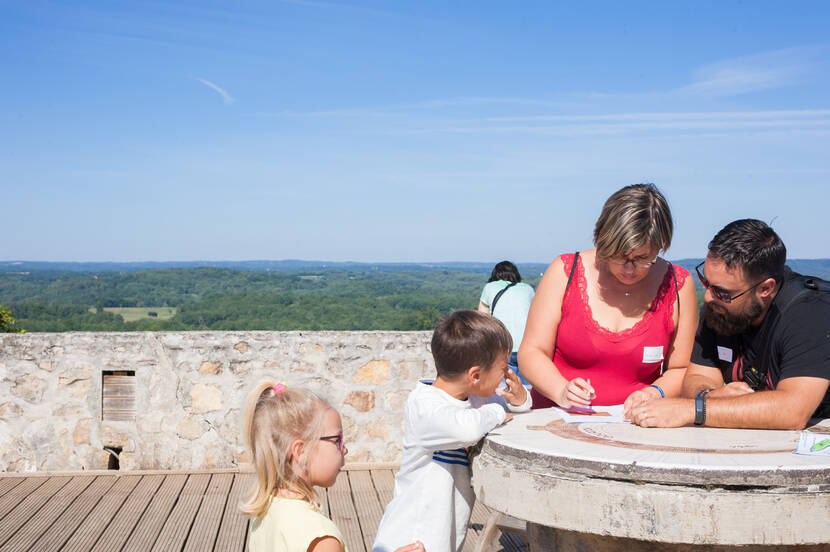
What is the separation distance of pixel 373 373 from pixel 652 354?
10.3ft

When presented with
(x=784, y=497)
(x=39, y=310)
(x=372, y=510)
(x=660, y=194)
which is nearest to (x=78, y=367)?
(x=372, y=510)

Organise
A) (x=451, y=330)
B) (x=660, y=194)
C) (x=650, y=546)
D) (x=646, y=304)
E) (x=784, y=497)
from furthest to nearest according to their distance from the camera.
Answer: (x=646, y=304) < (x=660, y=194) < (x=451, y=330) < (x=650, y=546) < (x=784, y=497)

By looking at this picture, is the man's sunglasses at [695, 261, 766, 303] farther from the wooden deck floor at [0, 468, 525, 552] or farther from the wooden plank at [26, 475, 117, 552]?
the wooden plank at [26, 475, 117, 552]

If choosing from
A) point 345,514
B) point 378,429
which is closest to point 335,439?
point 345,514

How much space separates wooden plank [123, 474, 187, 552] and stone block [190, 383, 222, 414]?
1.60 ft

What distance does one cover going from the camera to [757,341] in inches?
108

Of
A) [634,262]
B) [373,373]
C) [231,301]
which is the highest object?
[634,262]

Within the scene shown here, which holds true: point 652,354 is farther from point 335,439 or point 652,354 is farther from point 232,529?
point 232,529

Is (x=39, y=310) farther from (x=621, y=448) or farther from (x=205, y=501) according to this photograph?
(x=621, y=448)

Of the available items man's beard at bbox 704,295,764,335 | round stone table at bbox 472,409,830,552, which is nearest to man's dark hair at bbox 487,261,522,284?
man's beard at bbox 704,295,764,335

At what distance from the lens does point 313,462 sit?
82.1 inches

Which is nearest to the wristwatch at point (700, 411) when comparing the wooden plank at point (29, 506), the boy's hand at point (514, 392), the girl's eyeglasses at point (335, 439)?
the boy's hand at point (514, 392)

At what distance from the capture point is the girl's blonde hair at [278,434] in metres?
2.06

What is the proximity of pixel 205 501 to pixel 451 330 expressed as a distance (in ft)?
10.5
